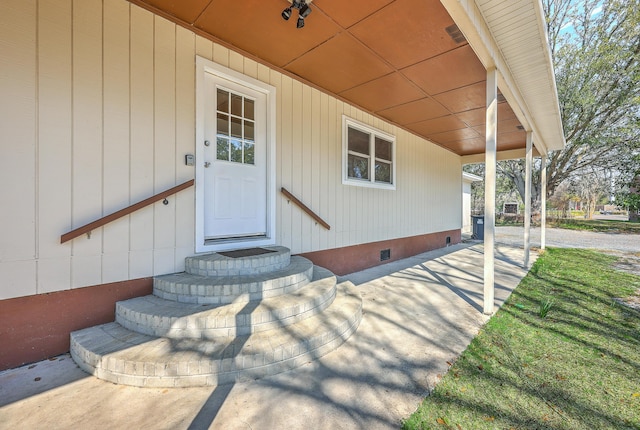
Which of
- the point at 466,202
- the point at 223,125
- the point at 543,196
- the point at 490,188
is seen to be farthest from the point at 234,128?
the point at 466,202

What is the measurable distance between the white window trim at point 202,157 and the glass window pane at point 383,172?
2682mm

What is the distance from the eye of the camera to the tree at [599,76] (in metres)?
10.0

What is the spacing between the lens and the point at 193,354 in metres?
1.84

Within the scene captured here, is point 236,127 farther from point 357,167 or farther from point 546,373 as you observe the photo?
point 546,373

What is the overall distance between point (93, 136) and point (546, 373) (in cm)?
413

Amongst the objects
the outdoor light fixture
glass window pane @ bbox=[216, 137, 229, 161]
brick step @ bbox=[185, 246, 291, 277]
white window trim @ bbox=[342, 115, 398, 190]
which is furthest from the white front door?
white window trim @ bbox=[342, 115, 398, 190]

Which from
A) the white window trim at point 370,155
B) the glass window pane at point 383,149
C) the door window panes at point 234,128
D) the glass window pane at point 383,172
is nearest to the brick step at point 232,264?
the door window panes at point 234,128

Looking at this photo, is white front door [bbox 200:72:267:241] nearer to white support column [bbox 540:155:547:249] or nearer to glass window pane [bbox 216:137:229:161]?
glass window pane [bbox 216:137:229:161]

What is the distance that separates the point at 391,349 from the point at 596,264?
625cm

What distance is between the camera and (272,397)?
5.55 feet

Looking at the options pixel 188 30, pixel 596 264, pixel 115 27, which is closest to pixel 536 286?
pixel 596 264

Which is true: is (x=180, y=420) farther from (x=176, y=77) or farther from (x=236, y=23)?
(x=236, y=23)

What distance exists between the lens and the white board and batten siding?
1.96 meters

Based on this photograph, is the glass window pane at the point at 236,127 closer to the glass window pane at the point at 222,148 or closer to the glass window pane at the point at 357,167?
the glass window pane at the point at 222,148
